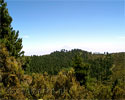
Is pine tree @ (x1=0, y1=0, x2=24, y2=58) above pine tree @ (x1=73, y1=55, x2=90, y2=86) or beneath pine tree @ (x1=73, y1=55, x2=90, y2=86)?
above

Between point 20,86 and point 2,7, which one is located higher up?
point 2,7

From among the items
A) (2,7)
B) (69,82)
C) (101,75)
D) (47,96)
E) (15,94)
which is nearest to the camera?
(15,94)

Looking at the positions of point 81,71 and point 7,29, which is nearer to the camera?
point 7,29

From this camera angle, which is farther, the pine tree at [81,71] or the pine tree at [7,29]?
the pine tree at [81,71]

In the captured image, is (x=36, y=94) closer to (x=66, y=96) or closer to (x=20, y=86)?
(x=20, y=86)

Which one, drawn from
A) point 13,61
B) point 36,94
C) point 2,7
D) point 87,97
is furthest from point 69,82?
point 2,7

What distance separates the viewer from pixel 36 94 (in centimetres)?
841

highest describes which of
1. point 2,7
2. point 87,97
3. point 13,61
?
point 2,7

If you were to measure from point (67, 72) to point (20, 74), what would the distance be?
4.04 m

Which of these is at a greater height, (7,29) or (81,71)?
(7,29)

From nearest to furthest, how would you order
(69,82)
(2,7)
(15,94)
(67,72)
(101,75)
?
(15,94) → (69,82) → (67,72) → (2,7) → (101,75)

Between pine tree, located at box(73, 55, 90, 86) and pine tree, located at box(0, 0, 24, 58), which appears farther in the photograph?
pine tree, located at box(73, 55, 90, 86)

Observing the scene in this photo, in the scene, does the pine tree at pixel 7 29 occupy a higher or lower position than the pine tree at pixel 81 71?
higher

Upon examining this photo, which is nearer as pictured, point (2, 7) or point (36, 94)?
point (36, 94)
